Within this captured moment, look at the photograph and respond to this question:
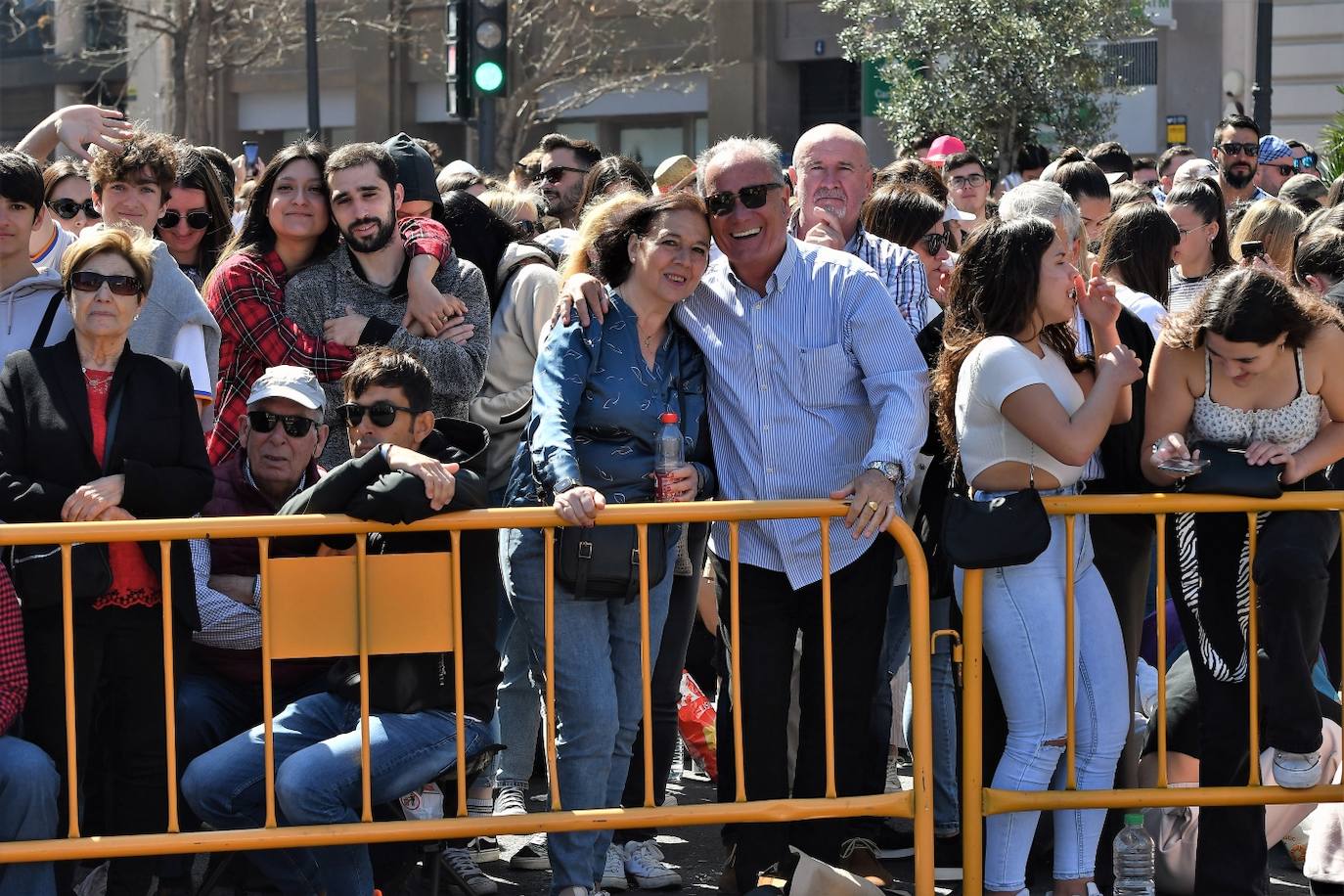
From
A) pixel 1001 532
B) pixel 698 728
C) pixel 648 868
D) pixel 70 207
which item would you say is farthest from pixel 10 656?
pixel 70 207

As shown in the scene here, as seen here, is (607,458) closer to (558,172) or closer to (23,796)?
(23,796)

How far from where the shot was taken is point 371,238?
18.0ft

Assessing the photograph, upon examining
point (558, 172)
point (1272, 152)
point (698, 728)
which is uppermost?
point (1272, 152)

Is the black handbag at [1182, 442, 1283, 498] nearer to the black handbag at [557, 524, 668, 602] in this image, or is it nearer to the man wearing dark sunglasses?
the black handbag at [557, 524, 668, 602]

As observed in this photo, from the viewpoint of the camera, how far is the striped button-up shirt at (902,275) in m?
5.50

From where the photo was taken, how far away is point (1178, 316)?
4895 mm

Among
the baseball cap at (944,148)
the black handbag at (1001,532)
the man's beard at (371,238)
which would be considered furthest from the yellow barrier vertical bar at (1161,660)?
the baseball cap at (944,148)

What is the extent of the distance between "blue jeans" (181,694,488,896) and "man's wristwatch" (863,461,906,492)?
1367 millimetres

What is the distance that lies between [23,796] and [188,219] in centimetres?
251

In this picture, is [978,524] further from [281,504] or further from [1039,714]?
[281,504]

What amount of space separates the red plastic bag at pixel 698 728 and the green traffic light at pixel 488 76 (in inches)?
245

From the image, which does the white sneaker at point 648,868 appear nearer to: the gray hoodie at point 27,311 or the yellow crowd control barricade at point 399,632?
the yellow crowd control barricade at point 399,632

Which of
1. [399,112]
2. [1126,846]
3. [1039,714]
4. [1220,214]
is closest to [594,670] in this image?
[1039,714]

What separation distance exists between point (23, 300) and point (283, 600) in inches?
54.7
